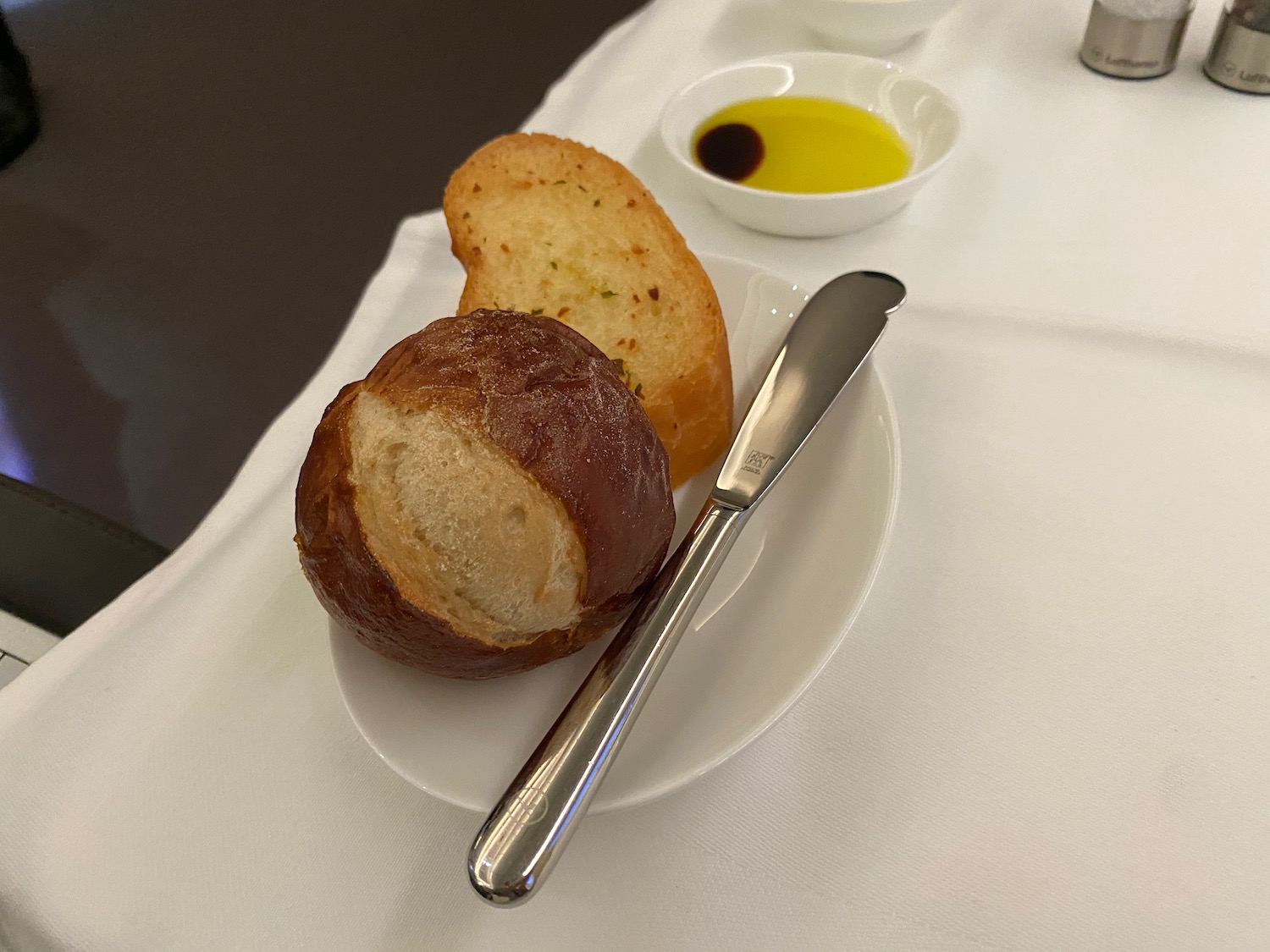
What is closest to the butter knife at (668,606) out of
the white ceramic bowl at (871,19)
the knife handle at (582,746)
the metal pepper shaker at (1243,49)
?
the knife handle at (582,746)

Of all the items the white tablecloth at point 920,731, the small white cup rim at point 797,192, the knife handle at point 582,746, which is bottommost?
the white tablecloth at point 920,731

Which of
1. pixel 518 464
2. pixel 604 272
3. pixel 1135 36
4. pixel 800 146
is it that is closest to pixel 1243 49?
pixel 1135 36

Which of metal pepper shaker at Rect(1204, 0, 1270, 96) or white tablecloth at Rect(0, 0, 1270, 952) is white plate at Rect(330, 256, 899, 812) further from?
metal pepper shaker at Rect(1204, 0, 1270, 96)

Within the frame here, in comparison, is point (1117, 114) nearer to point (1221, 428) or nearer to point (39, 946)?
point (1221, 428)

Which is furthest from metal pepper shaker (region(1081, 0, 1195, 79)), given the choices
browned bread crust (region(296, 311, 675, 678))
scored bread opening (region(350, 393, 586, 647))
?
scored bread opening (region(350, 393, 586, 647))

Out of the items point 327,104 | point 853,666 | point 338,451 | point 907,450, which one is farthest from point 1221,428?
point 327,104

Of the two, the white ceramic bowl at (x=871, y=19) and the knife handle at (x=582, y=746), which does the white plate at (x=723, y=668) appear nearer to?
the knife handle at (x=582, y=746)
